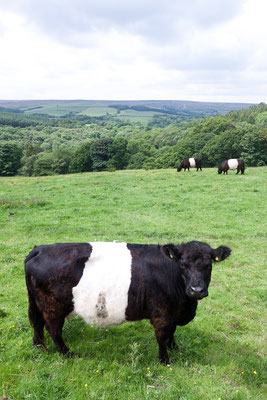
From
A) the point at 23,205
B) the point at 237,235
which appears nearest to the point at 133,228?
the point at 237,235

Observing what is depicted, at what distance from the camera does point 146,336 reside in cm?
555

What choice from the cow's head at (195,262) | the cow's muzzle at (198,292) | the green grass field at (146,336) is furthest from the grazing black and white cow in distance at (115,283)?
the green grass field at (146,336)

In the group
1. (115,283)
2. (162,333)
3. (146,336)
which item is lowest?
(146,336)

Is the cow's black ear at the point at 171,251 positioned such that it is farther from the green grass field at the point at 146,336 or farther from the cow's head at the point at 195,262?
the green grass field at the point at 146,336

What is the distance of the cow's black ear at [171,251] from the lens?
15.2 ft

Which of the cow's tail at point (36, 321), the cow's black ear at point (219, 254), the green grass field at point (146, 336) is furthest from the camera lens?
the cow's tail at point (36, 321)

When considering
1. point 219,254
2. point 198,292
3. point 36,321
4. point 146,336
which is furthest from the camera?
point 146,336

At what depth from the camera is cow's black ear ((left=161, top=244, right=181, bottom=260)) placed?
4.64 m

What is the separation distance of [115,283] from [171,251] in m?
1.11

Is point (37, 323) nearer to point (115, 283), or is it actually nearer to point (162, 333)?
point (115, 283)

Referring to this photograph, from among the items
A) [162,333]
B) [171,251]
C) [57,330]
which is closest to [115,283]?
[171,251]

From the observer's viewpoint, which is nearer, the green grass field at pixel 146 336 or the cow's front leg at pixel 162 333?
the green grass field at pixel 146 336

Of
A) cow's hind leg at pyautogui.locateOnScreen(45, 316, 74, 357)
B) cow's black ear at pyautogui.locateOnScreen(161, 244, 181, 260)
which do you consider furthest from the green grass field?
cow's black ear at pyautogui.locateOnScreen(161, 244, 181, 260)

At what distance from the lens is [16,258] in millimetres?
9383
